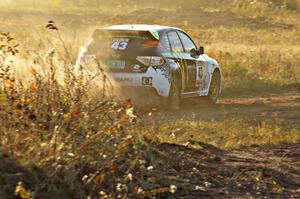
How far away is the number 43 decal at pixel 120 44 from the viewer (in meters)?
14.1

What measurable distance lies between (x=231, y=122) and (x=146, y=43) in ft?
7.57

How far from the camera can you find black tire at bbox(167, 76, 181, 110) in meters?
14.5

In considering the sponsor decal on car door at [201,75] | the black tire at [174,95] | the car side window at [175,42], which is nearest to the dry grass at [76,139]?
the black tire at [174,95]

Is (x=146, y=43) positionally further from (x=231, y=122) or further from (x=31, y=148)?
(x=31, y=148)

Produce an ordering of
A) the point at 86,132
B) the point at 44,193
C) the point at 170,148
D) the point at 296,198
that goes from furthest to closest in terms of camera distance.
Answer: the point at 170,148 → the point at 296,198 → the point at 86,132 → the point at 44,193

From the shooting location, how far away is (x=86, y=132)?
7.44 metres

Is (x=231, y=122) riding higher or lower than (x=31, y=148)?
lower

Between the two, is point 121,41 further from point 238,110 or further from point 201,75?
point 238,110

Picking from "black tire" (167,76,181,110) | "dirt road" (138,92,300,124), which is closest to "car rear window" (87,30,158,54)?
"black tire" (167,76,181,110)

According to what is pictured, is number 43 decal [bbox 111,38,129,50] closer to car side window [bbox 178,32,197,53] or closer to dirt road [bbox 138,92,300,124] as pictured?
dirt road [bbox 138,92,300,124]

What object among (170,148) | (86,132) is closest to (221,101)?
(170,148)

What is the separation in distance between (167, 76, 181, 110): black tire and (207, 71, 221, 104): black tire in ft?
5.94

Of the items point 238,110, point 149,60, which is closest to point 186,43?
point 238,110

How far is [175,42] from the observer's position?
15.1 m
